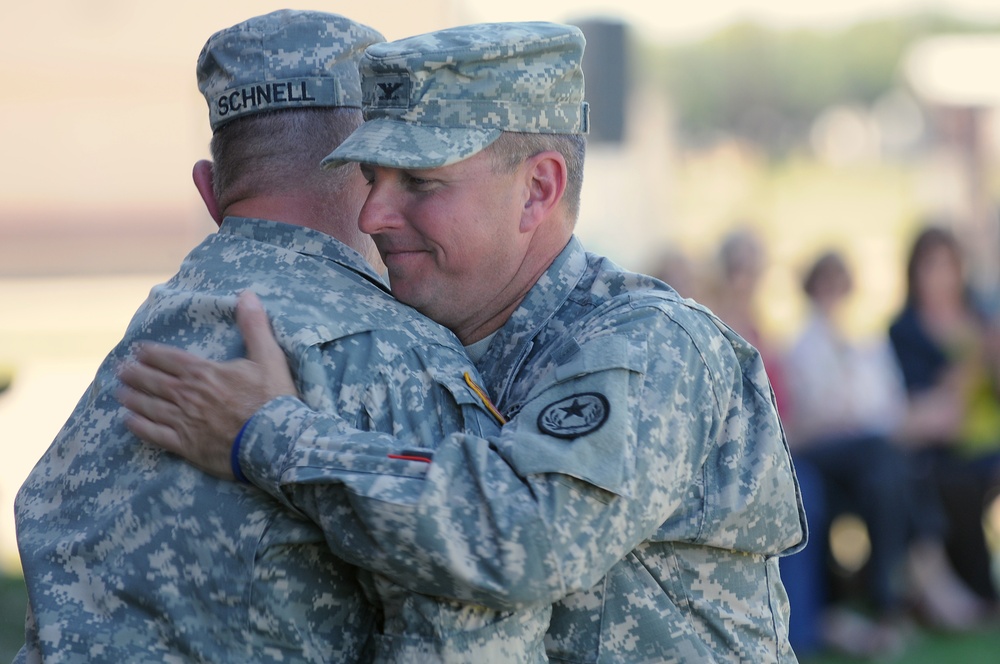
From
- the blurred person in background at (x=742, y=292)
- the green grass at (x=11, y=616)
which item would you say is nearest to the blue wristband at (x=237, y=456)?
the green grass at (x=11, y=616)

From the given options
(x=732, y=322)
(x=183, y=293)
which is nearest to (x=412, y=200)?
(x=183, y=293)

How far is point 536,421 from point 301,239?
1.91 ft

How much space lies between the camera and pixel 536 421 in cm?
199

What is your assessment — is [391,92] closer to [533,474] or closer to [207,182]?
[207,182]

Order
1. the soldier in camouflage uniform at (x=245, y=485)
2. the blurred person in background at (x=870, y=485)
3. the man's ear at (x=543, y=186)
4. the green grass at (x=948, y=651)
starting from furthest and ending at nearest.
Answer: the blurred person in background at (x=870, y=485) → the green grass at (x=948, y=651) → the man's ear at (x=543, y=186) → the soldier in camouflage uniform at (x=245, y=485)

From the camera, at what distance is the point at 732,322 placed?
285 inches

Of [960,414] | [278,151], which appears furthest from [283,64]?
[960,414]

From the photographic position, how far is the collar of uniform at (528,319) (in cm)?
237

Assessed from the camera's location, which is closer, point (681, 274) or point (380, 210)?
point (380, 210)

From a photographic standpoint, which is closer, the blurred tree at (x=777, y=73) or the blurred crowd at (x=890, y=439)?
the blurred crowd at (x=890, y=439)

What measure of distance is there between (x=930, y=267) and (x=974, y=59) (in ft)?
36.6

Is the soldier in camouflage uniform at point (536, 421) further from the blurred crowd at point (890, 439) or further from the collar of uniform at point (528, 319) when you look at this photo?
the blurred crowd at point (890, 439)

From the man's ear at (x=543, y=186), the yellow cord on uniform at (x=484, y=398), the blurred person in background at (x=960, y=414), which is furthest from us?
the blurred person in background at (x=960, y=414)

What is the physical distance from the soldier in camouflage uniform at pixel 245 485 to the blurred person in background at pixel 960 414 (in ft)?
18.8
